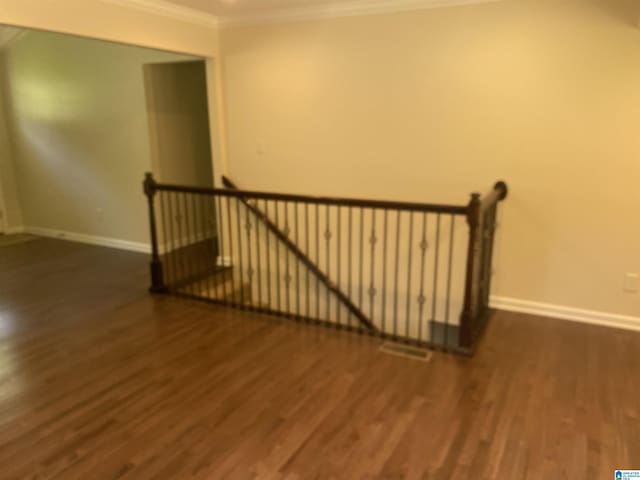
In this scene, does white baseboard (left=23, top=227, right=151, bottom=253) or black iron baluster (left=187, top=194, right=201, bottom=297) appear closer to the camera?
black iron baluster (left=187, top=194, right=201, bottom=297)

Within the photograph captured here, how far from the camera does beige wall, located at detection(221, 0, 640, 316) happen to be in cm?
329

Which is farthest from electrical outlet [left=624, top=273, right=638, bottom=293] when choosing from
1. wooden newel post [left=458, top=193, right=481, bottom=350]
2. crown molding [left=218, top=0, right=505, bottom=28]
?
crown molding [left=218, top=0, right=505, bottom=28]

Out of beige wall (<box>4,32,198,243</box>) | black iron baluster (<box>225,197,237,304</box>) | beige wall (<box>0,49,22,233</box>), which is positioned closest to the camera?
black iron baluster (<box>225,197,237,304</box>)

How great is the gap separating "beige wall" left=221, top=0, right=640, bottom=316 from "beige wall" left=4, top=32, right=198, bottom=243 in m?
1.64

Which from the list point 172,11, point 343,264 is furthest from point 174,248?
point 172,11

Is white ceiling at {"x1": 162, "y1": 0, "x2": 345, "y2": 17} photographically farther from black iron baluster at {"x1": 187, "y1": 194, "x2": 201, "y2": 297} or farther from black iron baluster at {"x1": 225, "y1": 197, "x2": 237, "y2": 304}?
black iron baluster at {"x1": 187, "y1": 194, "x2": 201, "y2": 297}

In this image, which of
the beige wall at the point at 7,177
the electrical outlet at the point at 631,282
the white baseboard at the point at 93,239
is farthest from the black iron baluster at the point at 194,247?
the electrical outlet at the point at 631,282

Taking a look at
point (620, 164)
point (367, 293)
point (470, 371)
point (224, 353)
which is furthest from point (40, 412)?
point (620, 164)

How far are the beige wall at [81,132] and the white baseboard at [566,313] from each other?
12.8ft

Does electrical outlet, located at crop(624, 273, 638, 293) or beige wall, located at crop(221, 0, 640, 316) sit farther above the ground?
beige wall, located at crop(221, 0, 640, 316)

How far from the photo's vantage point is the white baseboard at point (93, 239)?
5641 millimetres

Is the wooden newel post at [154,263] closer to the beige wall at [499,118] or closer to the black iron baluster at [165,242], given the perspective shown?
the black iron baluster at [165,242]

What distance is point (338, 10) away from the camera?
3.99 metres

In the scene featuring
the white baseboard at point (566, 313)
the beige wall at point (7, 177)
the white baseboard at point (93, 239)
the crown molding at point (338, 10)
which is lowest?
the white baseboard at point (566, 313)
